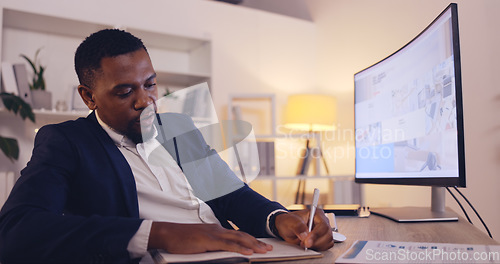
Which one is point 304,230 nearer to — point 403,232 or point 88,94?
point 403,232

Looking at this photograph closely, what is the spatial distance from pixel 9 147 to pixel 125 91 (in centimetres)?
204

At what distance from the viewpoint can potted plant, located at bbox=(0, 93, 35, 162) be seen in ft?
8.90

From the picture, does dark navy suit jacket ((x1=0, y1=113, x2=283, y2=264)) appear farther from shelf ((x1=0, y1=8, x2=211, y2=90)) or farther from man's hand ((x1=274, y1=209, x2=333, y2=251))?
shelf ((x1=0, y1=8, x2=211, y2=90))

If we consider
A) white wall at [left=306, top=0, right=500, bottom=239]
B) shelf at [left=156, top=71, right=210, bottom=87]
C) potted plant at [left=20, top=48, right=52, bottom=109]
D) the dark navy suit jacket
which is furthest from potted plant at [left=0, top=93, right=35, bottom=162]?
white wall at [left=306, top=0, right=500, bottom=239]

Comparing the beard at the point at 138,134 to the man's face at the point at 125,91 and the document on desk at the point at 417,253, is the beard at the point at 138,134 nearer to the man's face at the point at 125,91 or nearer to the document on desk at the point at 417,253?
the man's face at the point at 125,91

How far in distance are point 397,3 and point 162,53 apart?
193cm

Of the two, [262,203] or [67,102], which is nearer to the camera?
[262,203]

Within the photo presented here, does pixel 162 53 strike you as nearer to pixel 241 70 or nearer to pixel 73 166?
pixel 241 70

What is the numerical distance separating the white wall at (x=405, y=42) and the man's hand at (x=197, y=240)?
1959 millimetres

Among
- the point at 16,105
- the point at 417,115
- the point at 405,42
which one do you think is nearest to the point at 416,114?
the point at 417,115

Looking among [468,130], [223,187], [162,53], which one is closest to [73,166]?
[223,187]

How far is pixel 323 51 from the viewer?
405cm

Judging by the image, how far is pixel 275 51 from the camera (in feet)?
13.2

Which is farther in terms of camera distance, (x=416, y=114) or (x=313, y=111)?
(x=313, y=111)
